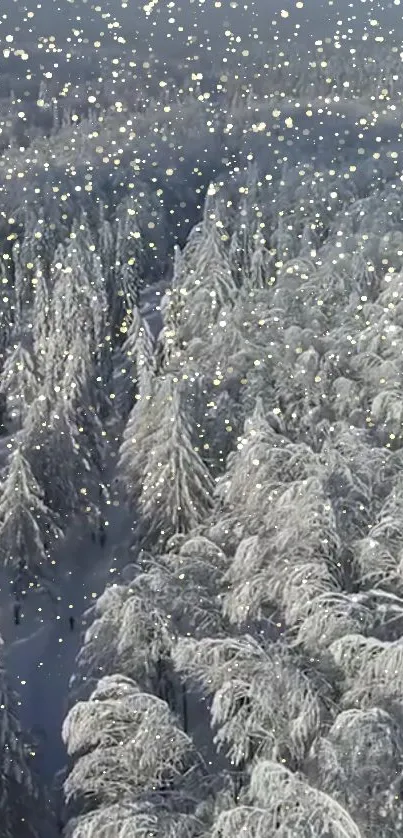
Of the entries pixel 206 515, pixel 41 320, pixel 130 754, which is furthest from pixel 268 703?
pixel 41 320

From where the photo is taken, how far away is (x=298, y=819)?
1038 cm

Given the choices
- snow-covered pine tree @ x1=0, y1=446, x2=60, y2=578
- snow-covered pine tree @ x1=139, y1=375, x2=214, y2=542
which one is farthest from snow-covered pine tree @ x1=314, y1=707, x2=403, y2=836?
snow-covered pine tree @ x1=0, y1=446, x2=60, y2=578

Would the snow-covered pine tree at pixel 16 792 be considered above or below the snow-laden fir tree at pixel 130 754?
below

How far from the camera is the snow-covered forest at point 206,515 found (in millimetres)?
12484

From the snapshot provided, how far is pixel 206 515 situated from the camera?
22.6 m

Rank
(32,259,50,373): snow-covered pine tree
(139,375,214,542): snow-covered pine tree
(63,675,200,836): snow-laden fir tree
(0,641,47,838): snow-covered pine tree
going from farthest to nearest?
(32,259,50,373): snow-covered pine tree, (139,375,214,542): snow-covered pine tree, (0,641,47,838): snow-covered pine tree, (63,675,200,836): snow-laden fir tree

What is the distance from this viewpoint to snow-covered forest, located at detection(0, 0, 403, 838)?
41.0ft

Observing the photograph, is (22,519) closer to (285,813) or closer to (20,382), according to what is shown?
(20,382)

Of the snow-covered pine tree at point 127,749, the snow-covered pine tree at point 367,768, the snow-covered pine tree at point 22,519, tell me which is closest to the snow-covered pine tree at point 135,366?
the snow-covered pine tree at point 22,519

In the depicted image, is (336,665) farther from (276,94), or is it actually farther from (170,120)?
(276,94)

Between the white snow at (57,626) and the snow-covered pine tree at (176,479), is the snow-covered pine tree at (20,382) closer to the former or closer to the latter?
the white snow at (57,626)

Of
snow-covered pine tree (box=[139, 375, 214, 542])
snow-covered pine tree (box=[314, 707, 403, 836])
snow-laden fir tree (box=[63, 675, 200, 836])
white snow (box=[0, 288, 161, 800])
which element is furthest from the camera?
snow-covered pine tree (box=[139, 375, 214, 542])

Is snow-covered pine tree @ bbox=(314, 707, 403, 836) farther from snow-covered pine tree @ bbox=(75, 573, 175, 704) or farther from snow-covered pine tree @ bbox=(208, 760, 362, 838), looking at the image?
snow-covered pine tree @ bbox=(75, 573, 175, 704)

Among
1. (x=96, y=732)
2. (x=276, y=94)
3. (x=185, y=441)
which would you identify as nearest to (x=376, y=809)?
(x=96, y=732)
